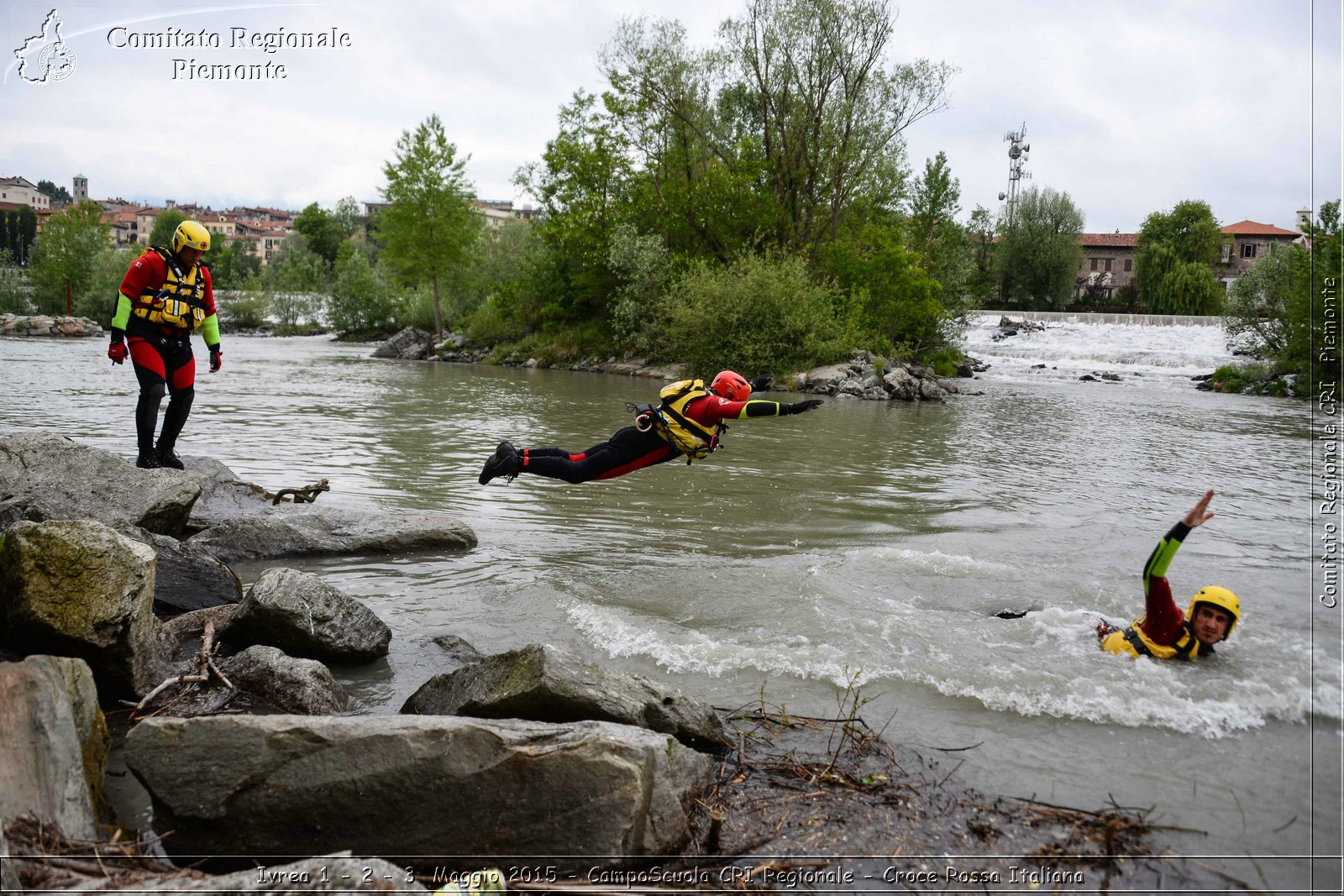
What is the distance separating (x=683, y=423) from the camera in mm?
8141

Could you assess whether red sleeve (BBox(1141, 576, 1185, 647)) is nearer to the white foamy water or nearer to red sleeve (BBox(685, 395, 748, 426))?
red sleeve (BBox(685, 395, 748, 426))

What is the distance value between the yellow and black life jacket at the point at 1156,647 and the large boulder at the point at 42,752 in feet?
20.5

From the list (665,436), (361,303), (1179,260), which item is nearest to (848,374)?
(665,436)

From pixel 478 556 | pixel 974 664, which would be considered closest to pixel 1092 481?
pixel 974 664

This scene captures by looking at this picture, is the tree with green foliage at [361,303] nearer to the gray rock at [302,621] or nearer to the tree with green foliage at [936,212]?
the tree with green foliage at [936,212]

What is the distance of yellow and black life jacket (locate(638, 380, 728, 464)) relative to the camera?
8.13 meters

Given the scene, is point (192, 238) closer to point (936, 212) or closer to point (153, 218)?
point (936, 212)

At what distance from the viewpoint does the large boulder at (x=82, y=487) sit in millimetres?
6961

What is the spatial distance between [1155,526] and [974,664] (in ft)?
20.4

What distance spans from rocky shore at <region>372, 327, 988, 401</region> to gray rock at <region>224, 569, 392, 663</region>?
1058 inches

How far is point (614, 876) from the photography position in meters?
3.53

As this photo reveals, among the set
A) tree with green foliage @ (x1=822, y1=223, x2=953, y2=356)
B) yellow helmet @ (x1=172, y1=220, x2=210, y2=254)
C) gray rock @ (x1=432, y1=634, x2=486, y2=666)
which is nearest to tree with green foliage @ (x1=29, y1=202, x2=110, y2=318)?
tree with green foliage @ (x1=822, y1=223, x2=953, y2=356)

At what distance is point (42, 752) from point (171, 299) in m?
6.77

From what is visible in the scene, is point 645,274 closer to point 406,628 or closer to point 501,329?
point 501,329
